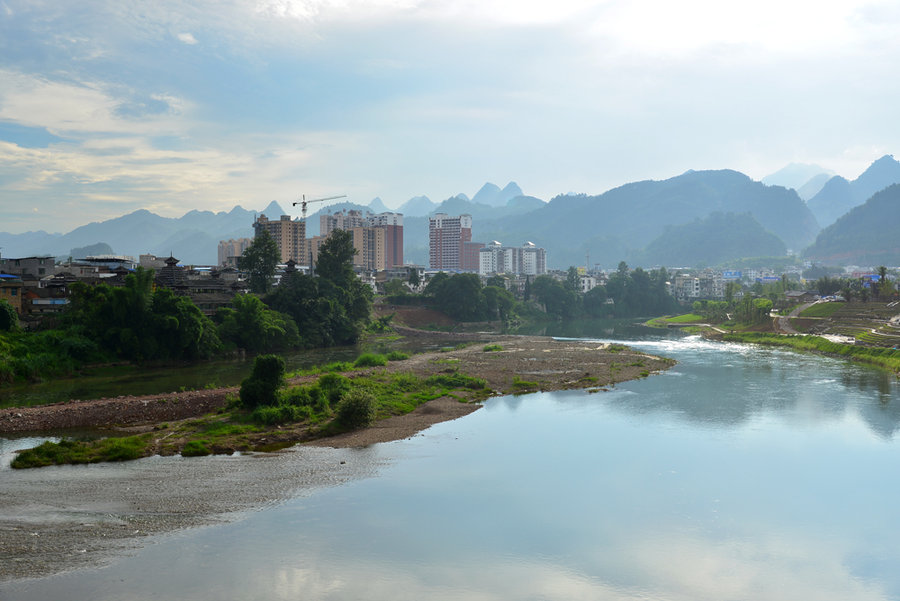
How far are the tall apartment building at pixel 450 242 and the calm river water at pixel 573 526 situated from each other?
138 metres

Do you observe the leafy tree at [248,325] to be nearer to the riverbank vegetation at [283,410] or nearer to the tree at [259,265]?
the tree at [259,265]

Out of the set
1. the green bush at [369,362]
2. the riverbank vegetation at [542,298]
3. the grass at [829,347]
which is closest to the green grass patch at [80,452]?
the green bush at [369,362]

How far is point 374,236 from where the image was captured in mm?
129500

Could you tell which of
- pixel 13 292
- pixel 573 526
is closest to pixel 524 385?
pixel 573 526

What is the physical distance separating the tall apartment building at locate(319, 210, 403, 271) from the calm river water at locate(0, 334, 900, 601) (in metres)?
98.0

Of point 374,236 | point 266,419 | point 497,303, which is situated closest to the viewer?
point 266,419

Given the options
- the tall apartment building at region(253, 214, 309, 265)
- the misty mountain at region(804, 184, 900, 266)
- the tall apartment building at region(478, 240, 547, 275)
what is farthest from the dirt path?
the misty mountain at region(804, 184, 900, 266)

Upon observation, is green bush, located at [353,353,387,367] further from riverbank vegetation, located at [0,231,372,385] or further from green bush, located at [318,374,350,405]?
riverbank vegetation, located at [0,231,372,385]

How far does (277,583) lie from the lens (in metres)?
11.0

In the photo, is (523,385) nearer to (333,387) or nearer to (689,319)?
(333,387)

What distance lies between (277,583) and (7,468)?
30.7 feet

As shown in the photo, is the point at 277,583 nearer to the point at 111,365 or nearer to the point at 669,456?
the point at 669,456

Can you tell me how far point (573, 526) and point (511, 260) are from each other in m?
145

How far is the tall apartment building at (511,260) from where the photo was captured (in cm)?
15512
